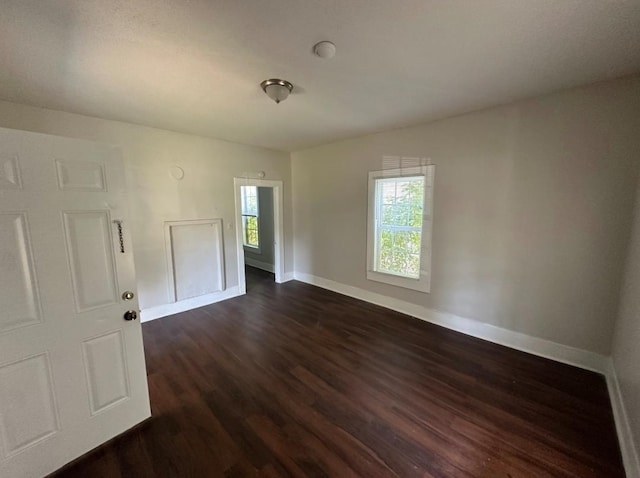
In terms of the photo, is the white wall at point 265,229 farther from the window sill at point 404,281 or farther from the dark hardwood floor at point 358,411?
the dark hardwood floor at point 358,411

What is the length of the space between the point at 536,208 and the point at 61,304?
3964 millimetres

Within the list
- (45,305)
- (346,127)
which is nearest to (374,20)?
(346,127)

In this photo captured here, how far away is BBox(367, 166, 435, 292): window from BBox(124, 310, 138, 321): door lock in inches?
123

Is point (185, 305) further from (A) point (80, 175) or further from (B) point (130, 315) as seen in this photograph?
(A) point (80, 175)

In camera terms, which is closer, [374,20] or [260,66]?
[374,20]

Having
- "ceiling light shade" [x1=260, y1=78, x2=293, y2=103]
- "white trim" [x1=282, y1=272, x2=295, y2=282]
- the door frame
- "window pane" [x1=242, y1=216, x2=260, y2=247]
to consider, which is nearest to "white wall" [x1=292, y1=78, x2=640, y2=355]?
"ceiling light shade" [x1=260, y1=78, x2=293, y2=103]

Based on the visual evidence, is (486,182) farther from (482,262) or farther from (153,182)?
(153,182)

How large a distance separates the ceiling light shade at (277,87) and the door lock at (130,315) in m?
2.03

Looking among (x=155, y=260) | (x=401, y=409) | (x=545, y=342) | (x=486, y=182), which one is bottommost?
(x=401, y=409)

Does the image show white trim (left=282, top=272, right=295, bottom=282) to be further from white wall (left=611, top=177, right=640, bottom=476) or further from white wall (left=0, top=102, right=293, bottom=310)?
white wall (left=611, top=177, right=640, bottom=476)

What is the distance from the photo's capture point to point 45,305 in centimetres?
145

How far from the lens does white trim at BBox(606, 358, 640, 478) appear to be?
1457 millimetres

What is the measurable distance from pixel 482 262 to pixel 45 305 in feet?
12.5

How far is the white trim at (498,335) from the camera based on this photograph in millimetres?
2428
